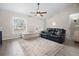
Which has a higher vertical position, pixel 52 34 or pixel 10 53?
pixel 52 34

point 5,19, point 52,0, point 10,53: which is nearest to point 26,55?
point 10,53

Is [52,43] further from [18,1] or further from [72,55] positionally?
[18,1]

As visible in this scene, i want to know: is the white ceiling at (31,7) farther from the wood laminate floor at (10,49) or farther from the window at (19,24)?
the wood laminate floor at (10,49)

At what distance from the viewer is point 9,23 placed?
2.17 metres

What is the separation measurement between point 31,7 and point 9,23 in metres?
0.53

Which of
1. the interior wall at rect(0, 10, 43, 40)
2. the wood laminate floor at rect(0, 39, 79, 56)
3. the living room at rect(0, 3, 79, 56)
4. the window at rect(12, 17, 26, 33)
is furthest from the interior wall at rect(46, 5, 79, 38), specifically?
the window at rect(12, 17, 26, 33)

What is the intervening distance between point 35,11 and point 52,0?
39 centimetres

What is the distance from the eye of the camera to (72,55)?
2.17 m

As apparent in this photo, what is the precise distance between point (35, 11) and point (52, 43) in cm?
71

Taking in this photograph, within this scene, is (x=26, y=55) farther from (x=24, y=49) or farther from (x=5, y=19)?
(x=5, y=19)

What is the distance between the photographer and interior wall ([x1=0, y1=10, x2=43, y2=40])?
6.99 feet

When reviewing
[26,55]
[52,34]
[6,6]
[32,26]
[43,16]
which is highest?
[6,6]

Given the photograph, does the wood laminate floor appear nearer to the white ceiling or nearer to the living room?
the living room

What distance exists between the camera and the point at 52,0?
2.17 metres
